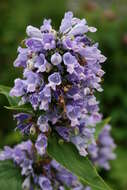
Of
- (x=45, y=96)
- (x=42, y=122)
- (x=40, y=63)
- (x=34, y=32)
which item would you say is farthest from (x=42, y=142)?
(x=34, y=32)

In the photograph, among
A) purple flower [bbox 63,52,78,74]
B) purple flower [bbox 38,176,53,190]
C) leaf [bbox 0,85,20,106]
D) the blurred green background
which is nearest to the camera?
purple flower [bbox 63,52,78,74]

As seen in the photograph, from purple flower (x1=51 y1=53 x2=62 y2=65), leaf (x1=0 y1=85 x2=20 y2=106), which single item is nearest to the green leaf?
leaf (x1=0 y1=85 x2=20 y2=106)

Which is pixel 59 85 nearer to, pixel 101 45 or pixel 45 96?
pixel 45 96

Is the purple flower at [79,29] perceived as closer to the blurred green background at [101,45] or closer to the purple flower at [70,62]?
the purple flower at [70,62]

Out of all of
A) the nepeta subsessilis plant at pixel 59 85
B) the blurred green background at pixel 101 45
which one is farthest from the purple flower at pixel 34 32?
the blurred green background at pixel 101 45

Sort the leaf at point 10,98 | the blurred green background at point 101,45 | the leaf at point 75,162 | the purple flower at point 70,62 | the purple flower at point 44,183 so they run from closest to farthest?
the purple flower at point 70,62
the leaf at point 75,162
the leaf at point 10,98
the purple flower at point 44,183
the blurred green background at point 101,45

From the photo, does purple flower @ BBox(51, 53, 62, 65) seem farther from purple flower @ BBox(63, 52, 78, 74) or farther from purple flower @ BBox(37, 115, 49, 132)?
purple flower @ BBox(37, 115, 49, 132)
